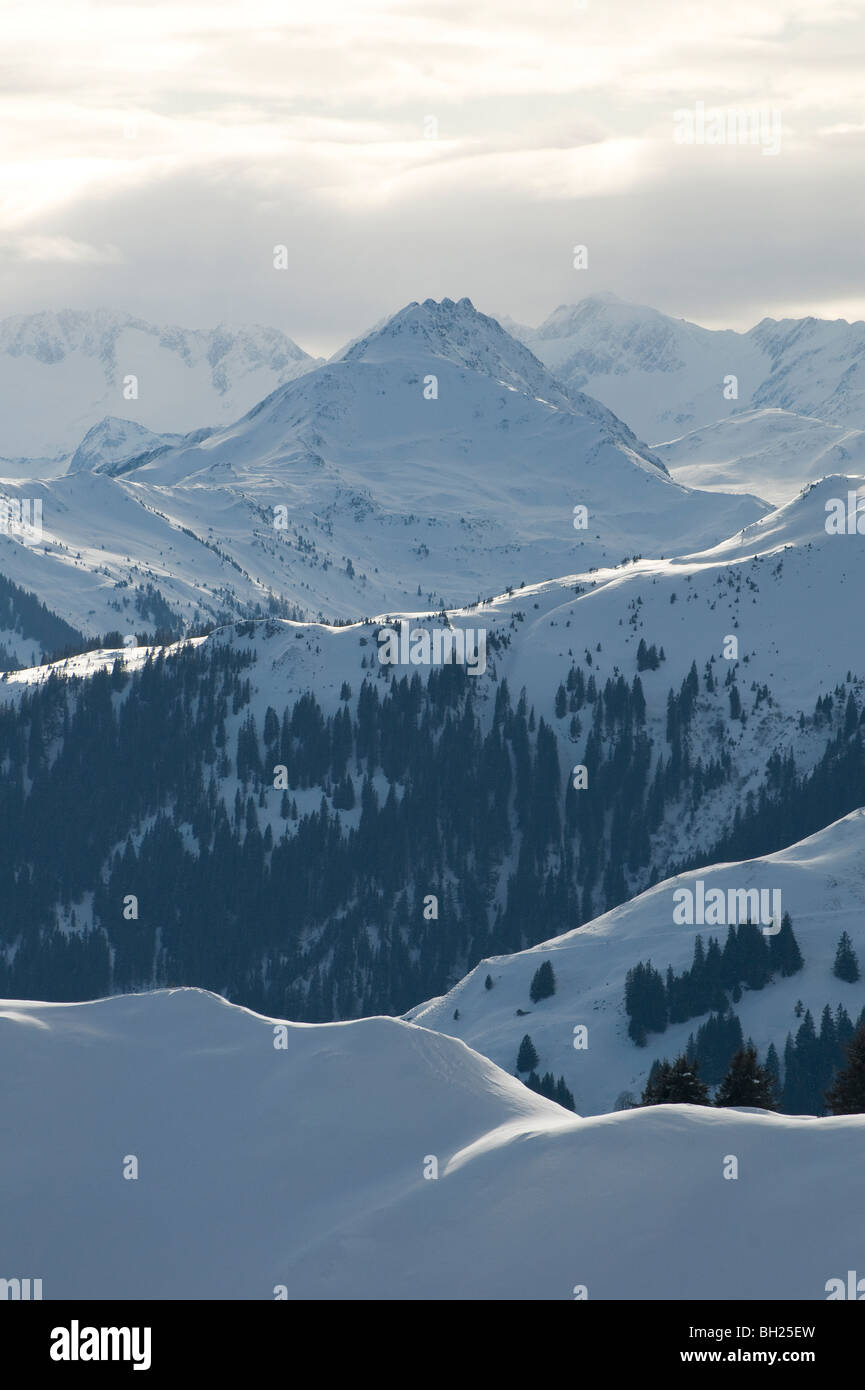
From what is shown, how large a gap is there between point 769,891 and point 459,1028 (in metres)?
32.1

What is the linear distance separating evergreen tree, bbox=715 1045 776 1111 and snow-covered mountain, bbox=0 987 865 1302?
74.8 feet

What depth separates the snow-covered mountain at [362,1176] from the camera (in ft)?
189

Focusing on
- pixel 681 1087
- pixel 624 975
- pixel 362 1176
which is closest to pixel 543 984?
pixel 624 975

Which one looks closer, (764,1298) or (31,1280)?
(764,1298)

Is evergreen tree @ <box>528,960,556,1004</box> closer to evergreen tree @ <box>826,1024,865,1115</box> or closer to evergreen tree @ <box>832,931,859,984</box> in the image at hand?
evergreen tree @ <box>832,931,859,984</box>

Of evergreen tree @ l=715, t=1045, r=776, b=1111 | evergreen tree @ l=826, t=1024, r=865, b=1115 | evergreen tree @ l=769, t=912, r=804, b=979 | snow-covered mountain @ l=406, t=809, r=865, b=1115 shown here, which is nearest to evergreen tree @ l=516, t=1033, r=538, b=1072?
snow-covered mountain @ l=406, t=809, r=865, b=1115

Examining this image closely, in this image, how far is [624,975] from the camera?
154 metres

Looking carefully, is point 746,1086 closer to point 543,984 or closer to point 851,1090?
point 851,1090

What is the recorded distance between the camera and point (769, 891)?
158750 mm

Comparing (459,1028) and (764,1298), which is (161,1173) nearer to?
(764,1298)

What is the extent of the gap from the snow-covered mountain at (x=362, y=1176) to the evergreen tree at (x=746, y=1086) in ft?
74.8

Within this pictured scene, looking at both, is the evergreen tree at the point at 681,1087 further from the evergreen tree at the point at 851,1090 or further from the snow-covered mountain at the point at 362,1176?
the snow-covered mountain at the point at 362,1176

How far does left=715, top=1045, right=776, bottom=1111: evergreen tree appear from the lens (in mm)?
95125
